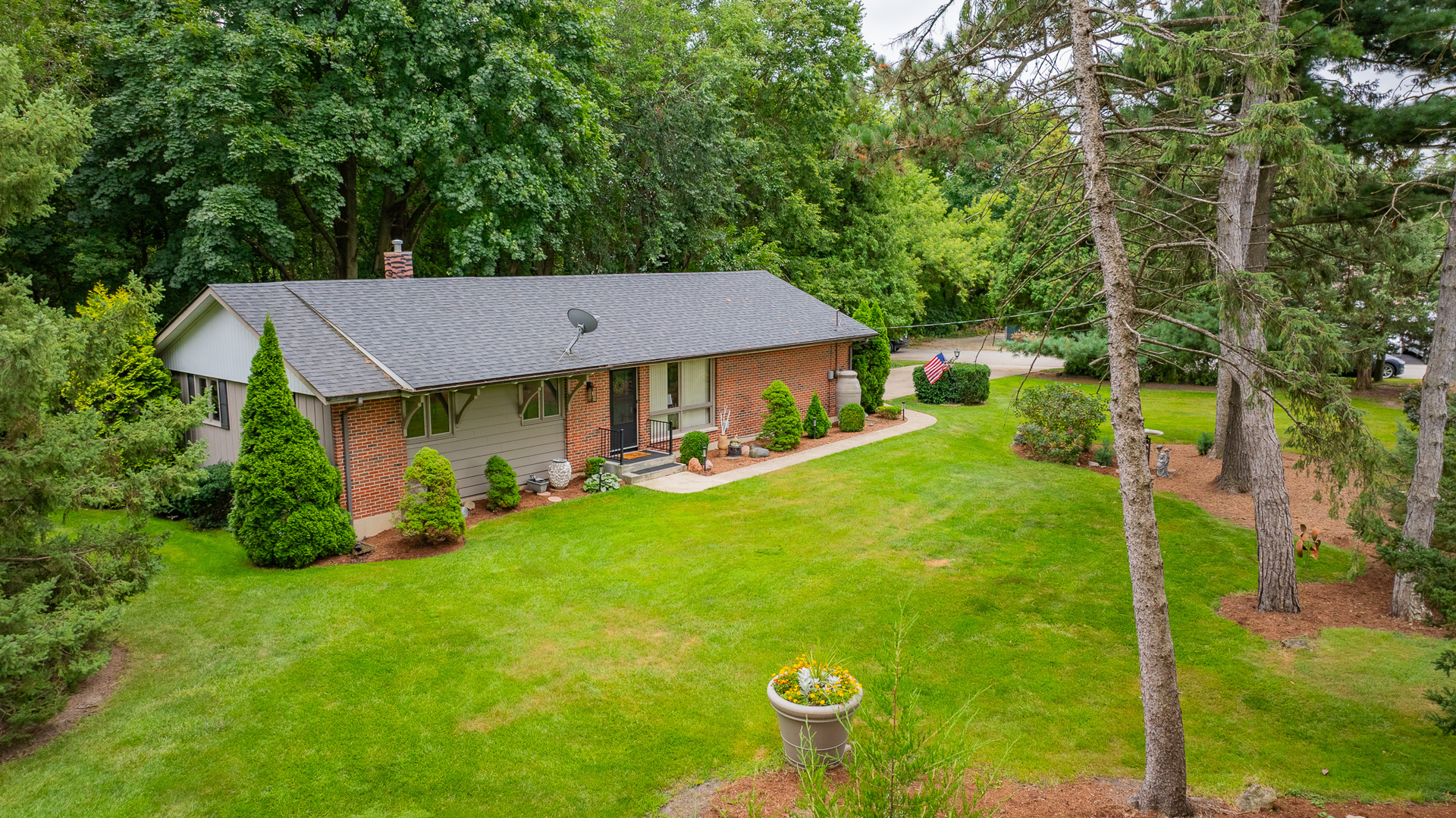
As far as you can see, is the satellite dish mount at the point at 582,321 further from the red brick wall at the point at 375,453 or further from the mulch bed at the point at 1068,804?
the mulch bed at the point at 1068,804

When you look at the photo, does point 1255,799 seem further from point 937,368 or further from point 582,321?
point 937,368

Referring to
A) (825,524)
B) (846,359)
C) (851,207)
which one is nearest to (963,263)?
(851,207)

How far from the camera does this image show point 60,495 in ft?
25.8

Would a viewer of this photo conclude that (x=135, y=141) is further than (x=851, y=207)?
No

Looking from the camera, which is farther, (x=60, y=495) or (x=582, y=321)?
(x=582, y=321)

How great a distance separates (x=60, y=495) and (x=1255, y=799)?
36.0ft

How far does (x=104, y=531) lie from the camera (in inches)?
339

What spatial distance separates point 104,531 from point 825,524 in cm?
1031

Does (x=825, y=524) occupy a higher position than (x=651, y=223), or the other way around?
(x=651, y=223)

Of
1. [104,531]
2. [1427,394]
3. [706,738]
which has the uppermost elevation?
[1427,394]

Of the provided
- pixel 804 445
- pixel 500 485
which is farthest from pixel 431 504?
pixel 804 445

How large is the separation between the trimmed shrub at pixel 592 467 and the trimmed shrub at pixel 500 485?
6.90 ft

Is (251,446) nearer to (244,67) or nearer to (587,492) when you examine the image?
(587,492)

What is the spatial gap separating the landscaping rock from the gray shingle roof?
12.0 meters
